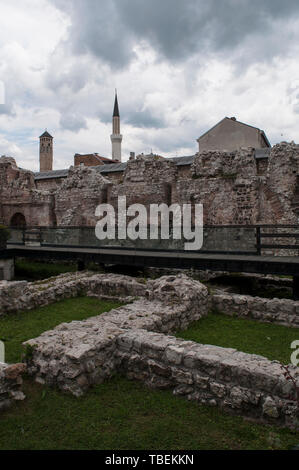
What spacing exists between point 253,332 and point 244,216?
353 inches

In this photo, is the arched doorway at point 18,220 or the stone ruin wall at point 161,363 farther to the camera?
the arched doorway at point 18,220

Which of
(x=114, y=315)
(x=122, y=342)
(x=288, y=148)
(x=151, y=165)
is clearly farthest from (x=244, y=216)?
(x=122, y=342)

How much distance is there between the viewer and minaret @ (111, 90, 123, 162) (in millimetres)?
65812

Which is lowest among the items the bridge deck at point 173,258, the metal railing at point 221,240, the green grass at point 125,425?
the green grass at point 125,425

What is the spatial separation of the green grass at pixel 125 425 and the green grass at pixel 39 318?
55.1 inches

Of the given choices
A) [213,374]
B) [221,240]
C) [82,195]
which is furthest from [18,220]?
[213,374]

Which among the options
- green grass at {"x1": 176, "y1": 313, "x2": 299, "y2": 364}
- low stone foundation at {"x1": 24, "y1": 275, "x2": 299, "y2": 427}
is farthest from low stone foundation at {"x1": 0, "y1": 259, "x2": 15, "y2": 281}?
green grass at {"x1": 176, "y1": 313, "x2": 299, "y2": 364}

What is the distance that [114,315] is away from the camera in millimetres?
6301

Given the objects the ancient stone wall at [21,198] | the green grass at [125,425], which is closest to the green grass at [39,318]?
the green grass at [125,425]

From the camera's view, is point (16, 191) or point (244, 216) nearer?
point (244, 216)

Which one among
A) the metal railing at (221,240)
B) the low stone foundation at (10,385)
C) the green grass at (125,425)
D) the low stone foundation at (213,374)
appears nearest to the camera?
the green grass at (125,425)

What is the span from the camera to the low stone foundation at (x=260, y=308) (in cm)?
699

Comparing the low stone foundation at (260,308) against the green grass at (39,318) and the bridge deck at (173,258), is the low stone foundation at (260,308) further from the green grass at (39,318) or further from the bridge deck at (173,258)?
the green grass at (39,318)
